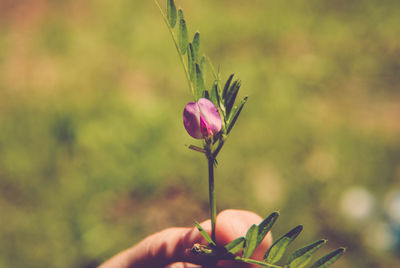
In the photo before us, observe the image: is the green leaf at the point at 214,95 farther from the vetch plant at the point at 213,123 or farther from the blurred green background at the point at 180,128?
the blurred green background at the point at 180,128

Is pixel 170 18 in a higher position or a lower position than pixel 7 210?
higher

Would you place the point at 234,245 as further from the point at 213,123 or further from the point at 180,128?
the point at 180,128

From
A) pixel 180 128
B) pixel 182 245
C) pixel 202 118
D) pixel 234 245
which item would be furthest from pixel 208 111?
pixel 180 128

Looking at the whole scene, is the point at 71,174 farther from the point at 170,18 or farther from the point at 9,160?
the point at 170,18

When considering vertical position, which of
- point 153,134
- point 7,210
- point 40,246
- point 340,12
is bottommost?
point 40,246

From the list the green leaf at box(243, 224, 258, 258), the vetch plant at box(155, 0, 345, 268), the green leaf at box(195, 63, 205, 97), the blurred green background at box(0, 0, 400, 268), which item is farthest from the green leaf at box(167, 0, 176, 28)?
the blurred green background at box(0, 0, 400, 268)

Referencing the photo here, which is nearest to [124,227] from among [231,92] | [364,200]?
[364,200]

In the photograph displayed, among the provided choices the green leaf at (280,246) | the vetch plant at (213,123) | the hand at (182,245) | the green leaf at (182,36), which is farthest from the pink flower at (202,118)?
the hand at (182,245)

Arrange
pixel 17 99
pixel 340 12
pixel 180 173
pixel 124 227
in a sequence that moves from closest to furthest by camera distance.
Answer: pixel 124 227 → pixel 180 173 → pixel 17 99 → pixel 340 12
